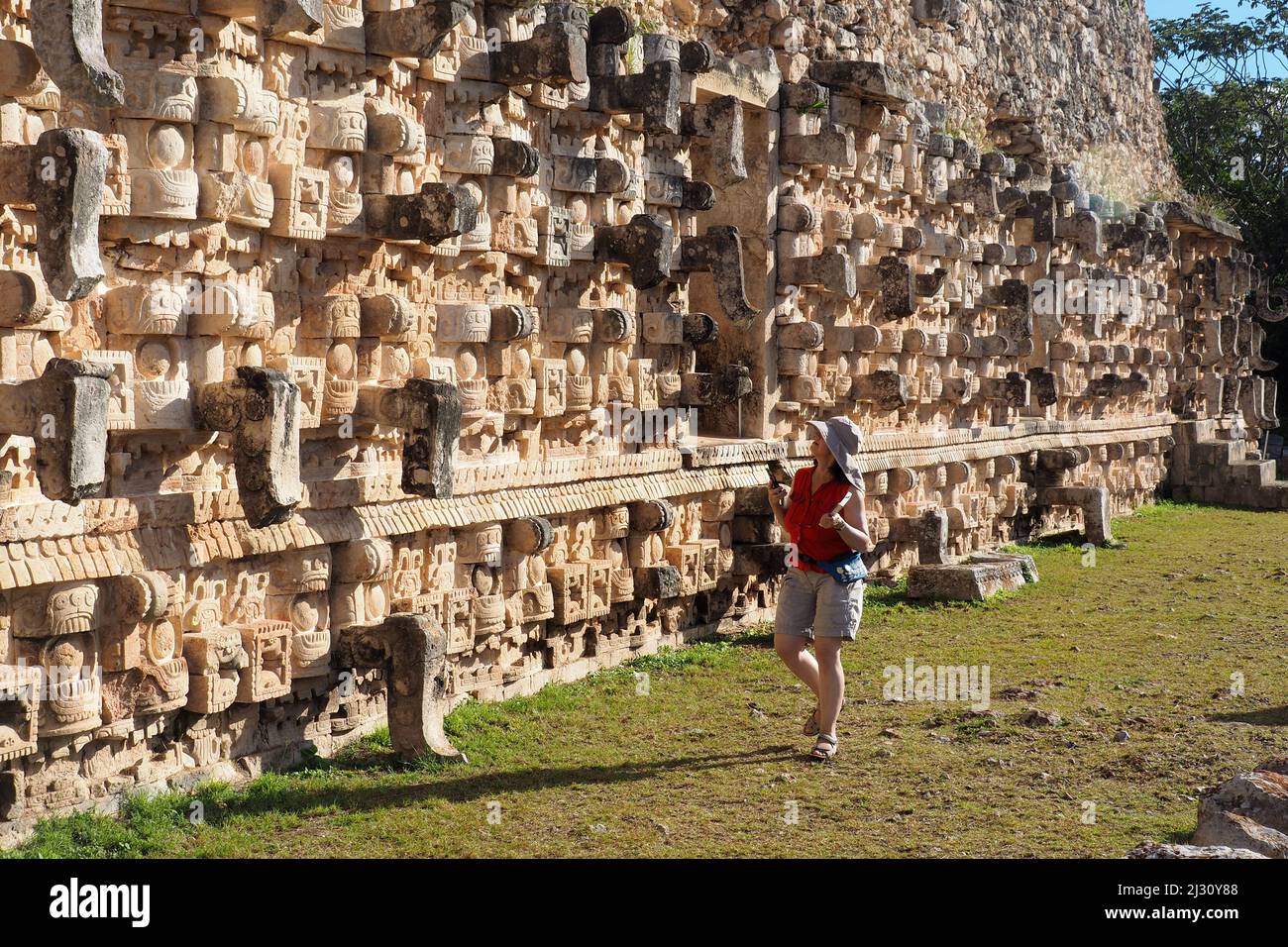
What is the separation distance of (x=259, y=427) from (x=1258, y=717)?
5235mm

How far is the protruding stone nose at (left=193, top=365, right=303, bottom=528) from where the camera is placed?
557cm

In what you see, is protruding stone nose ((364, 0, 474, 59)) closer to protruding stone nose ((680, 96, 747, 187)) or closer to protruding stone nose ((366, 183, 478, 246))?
protruding stone nose ((366, 183, 478, 246))

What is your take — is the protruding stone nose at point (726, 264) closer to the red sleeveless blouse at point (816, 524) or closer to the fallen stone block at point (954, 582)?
the red sleeveless blouse at point (816, 524)

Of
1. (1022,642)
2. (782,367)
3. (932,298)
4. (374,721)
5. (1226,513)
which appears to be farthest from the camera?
(1226,513)

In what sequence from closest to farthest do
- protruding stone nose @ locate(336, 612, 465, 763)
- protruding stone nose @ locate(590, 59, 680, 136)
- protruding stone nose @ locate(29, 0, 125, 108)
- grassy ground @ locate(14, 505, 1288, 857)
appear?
protruding stone nose @ locate(29, 0, 125, 108), grassy ground @ locate(14, 505, 1288, 857), protruding stone nose @ locate(336, 612, 465, 763), protruding stone nose @ locate(590, 59, 680, 136)

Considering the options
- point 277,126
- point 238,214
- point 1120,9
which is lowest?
point 238,214

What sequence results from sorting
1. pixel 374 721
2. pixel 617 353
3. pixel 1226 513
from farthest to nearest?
pixel 1226 513 < pixel 617 353 < pixel 374 721

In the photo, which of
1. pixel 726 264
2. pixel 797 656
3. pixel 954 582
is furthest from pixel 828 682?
pixel 954 582

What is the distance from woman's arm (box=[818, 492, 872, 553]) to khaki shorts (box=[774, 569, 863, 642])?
0.23m

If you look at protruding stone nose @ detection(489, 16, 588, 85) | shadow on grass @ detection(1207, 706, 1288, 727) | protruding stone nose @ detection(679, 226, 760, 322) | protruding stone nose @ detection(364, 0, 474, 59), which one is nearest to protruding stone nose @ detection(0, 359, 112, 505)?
protruding stone nose @ detection(364, 0, 474, 59)

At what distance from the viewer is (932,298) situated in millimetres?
12414

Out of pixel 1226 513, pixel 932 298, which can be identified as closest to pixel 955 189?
pixel 932 298

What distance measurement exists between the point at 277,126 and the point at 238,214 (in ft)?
1.50

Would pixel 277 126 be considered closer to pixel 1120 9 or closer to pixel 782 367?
pixel 782 367
